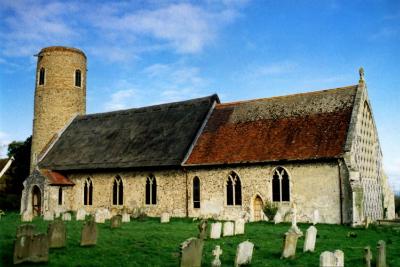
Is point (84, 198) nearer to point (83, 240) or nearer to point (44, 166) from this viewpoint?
point (44, 166)

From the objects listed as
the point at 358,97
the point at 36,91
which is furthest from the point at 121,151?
the point at 358,97

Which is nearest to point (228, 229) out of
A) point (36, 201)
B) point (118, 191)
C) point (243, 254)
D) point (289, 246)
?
point (289, 246)

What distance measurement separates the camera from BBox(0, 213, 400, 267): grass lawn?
11.6 m

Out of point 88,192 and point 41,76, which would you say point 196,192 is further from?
point 41,76

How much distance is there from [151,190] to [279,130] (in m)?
9.26

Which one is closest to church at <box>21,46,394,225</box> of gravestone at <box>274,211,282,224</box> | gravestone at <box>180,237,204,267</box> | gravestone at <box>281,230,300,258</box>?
gravestone at <box>274,211,282,224</box>

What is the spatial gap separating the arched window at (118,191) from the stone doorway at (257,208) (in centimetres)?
970

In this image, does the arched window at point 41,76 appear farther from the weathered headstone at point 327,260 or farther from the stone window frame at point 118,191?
the weathered headstone at point 327,260

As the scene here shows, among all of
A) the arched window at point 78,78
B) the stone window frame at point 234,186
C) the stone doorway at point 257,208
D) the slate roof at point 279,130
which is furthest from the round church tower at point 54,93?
the stone doorway at point 257,208

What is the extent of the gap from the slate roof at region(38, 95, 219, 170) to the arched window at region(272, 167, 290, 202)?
6.12 metres

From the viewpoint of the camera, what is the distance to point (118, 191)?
29.5 m

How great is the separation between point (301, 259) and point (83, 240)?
6.95 metres

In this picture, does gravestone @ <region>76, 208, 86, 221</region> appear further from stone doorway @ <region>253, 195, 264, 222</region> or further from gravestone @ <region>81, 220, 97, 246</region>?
gravestone @ <region>81, 220, 97, 246</region>

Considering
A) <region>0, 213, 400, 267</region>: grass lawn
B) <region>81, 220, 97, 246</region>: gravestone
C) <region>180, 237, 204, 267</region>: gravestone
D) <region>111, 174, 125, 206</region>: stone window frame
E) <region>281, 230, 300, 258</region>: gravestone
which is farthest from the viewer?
<region>111, 174, 125, 206</region>: stone window frame
